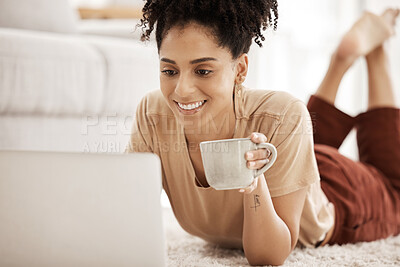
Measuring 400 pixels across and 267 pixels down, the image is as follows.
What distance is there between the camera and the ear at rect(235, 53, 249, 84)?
1.16 metres

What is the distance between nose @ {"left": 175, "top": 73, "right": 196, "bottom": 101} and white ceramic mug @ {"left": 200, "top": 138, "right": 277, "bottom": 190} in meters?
0.20

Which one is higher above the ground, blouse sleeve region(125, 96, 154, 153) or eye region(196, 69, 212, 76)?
eye region(196, 69, 212, 76)

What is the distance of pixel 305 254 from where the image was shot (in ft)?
4.21

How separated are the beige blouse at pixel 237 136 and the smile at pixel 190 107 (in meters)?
0.12

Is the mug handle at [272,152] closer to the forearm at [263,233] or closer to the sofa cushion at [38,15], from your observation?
the forearm at [263,233]

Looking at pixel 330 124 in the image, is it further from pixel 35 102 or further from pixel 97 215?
pixel 97 215

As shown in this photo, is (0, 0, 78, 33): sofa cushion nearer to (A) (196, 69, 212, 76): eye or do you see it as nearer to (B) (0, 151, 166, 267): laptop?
(A) (196, 69, 212, 76): eye

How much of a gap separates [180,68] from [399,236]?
0.94 meters

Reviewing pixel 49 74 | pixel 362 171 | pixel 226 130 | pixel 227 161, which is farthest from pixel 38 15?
pixel 227 161

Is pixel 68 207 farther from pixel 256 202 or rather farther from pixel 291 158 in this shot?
pixel 291 158

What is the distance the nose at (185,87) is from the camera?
106 centimetres

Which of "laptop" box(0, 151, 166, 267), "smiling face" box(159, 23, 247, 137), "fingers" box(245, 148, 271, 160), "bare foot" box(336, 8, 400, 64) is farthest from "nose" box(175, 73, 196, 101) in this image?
"bare foot" box(336, 8, 400, 64)

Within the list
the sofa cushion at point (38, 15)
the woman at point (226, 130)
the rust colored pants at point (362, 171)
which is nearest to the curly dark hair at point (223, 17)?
the woman at point (226, 130)

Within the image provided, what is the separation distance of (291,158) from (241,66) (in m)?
0.24
